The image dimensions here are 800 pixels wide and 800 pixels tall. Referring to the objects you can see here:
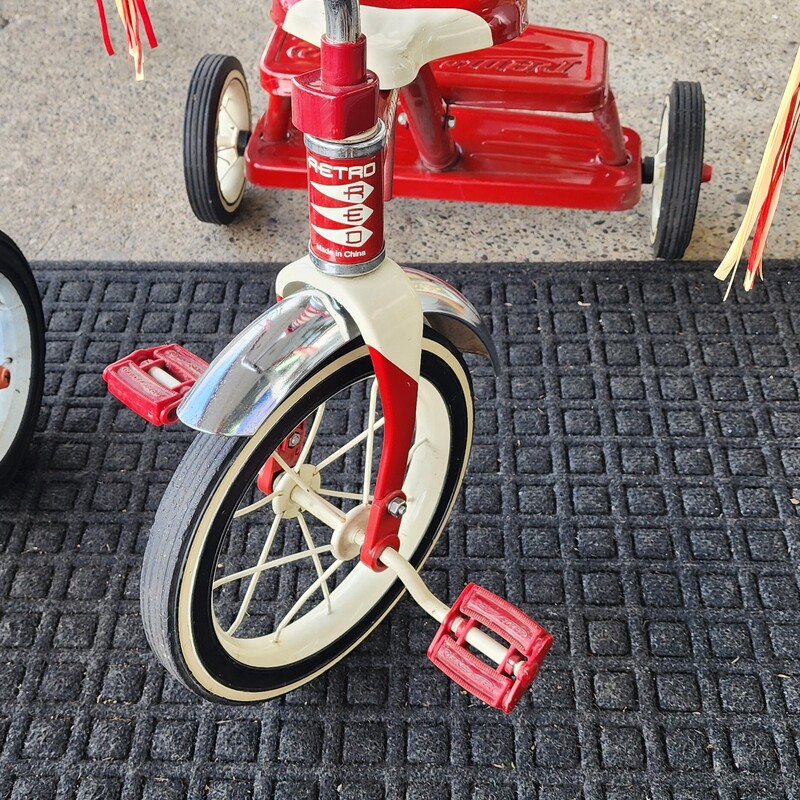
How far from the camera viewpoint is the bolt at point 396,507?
1.03 meters

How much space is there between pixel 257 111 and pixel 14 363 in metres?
0.90

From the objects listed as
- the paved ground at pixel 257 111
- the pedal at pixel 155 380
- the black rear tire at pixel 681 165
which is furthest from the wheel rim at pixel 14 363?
the black rear tire at pixel 681 165

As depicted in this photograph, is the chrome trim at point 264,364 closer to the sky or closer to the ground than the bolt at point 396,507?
closer to the sky

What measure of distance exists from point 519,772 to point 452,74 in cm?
101

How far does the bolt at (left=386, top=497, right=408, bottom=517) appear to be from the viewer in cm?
103

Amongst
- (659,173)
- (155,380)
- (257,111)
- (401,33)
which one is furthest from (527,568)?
(257,111)

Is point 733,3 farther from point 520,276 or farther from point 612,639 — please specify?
point 612,639

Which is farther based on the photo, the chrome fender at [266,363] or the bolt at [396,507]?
the bolt at [396,507]

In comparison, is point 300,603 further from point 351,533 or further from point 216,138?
point 216,138

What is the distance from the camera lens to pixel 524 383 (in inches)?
59.4

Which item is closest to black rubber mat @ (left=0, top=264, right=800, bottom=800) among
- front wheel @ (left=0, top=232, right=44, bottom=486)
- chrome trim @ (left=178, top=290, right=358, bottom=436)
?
front wheel @ (left=0, top=232, right=44, bottom=486)

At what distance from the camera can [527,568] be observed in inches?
50.3

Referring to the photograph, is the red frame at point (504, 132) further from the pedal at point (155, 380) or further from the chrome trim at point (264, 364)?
the chrome trim at point (264, 364)

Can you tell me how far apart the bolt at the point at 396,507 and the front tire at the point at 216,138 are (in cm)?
81
